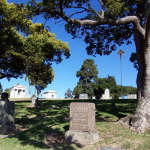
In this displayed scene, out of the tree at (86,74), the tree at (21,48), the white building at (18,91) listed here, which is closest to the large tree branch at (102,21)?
the tree at (21,48)

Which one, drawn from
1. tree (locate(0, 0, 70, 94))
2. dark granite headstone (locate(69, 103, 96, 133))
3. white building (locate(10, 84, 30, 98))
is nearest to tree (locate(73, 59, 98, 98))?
white building (locate(10, 84, 30, 98))

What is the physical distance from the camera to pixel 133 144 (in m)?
5.55

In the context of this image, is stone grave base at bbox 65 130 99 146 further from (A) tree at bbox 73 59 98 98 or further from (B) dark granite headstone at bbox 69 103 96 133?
(A) tree at bbox 73 59 98 98

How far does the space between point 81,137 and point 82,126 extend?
1.37 ft

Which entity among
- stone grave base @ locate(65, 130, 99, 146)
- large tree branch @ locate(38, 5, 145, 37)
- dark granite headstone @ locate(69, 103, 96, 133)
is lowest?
stone grave base @ locate(65, 130, 99, 146)

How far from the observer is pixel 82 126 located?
20.8 feet

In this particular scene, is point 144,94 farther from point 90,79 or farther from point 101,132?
point 90,79

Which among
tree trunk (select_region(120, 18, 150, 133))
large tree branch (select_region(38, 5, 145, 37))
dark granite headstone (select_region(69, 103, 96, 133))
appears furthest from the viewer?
tree trunk (select_region(120, 18, 150, 133))

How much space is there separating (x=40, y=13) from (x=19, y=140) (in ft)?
19.3

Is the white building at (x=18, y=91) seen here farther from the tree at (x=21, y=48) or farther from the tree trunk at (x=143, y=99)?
the tree trunk at (x=143, y=99)

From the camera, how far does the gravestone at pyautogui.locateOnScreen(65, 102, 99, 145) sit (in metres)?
6.06

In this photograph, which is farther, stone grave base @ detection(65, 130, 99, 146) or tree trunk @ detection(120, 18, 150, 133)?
tree trunk @ detection(120, 18, 150, 133)

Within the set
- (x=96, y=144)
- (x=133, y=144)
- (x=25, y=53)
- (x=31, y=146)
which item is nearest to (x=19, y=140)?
(x=31, y=146)

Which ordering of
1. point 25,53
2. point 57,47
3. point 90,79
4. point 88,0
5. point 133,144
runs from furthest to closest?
point 90,79, point 57,47, point 25,53, point 88,0, point 133,144
